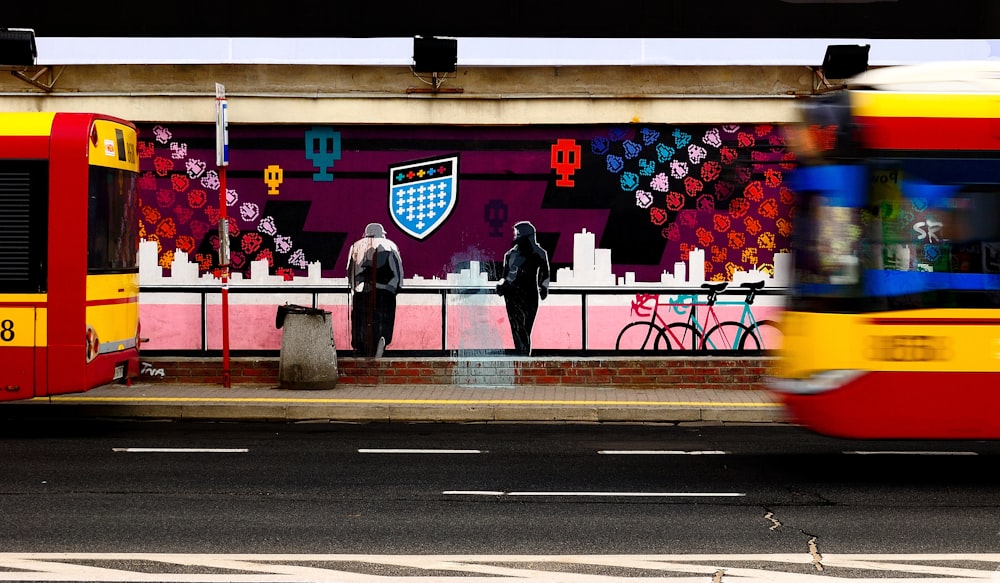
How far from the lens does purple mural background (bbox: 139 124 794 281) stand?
53.4 ft

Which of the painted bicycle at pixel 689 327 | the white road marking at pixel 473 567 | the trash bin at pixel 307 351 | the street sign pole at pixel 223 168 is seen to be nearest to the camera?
the white road marking at pixel 473 567

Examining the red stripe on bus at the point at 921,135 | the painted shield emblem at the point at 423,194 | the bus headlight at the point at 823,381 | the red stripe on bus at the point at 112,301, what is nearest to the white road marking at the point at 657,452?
the bus headlight at the point at 823,381

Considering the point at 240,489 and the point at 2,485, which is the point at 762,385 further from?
the point at 2,485

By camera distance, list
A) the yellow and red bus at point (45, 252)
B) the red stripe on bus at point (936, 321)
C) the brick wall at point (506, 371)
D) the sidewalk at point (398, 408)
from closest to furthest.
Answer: the red stripe on bus at point (936, 321) < the yellow and red bus at point (45, 252) < the sidewalk at point (398, 408) < the brick wall at point (506, 371)

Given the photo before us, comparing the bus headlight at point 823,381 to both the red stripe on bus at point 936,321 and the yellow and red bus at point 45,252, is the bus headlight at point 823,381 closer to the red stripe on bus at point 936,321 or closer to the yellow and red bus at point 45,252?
the red stripe on bus at point 936,321

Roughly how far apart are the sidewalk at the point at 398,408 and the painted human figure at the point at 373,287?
178 cm

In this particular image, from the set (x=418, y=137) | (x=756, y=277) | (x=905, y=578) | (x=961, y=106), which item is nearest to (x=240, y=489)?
(x=905, y=578)

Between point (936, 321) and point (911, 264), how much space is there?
449mm

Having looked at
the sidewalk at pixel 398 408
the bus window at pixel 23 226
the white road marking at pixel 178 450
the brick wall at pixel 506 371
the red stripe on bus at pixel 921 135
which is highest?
the red stripe on bus at pixel 921 135

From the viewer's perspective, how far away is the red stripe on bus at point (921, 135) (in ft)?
29.1

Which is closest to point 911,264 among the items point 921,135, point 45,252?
point 921,135

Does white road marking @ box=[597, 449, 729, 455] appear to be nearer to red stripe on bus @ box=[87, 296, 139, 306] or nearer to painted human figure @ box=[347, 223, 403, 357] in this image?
red stripe on bus @ box=[87, 296, 139, 306]

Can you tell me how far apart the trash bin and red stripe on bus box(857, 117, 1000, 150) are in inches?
310

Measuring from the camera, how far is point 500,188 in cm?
1633
